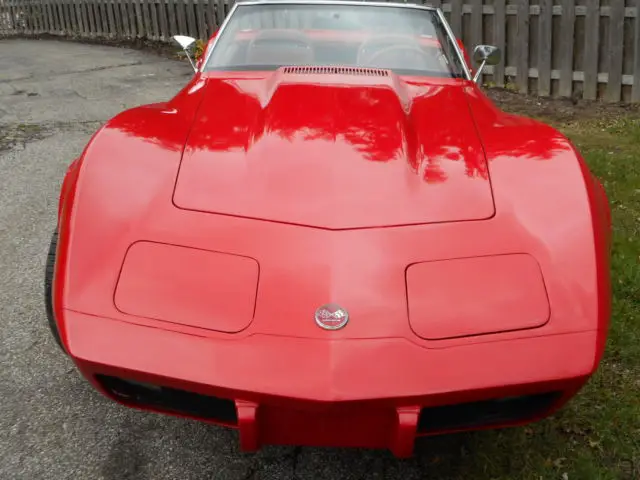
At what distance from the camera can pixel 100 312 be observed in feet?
5.86

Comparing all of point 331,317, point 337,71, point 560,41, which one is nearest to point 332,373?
point 331,317

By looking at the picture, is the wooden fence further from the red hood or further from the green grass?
the red hood

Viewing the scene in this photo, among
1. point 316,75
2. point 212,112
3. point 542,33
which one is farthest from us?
point 542,33

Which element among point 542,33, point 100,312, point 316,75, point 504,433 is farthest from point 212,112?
point 542,33

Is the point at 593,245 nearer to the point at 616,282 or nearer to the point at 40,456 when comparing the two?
the point at 616,282

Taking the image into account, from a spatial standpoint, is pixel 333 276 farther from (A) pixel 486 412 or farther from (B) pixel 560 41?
(B) pixel 560 41

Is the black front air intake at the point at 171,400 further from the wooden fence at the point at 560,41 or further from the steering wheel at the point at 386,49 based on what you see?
the wooden fence at the point at 560,41

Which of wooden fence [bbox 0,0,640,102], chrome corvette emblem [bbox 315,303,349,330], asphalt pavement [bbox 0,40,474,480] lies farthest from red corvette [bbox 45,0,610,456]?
wooden fence [bbox 0,0,640,102]

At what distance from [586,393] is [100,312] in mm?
1737

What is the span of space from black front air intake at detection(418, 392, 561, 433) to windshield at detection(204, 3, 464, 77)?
1757 mm

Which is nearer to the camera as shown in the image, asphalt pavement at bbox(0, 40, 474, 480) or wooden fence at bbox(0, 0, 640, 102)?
asphalt pavement at bbox(0, 40, 474, 480)

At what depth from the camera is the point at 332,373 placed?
1.65 metres

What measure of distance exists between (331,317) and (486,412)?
50 cm

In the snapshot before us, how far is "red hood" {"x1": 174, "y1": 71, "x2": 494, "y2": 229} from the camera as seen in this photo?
198cm
